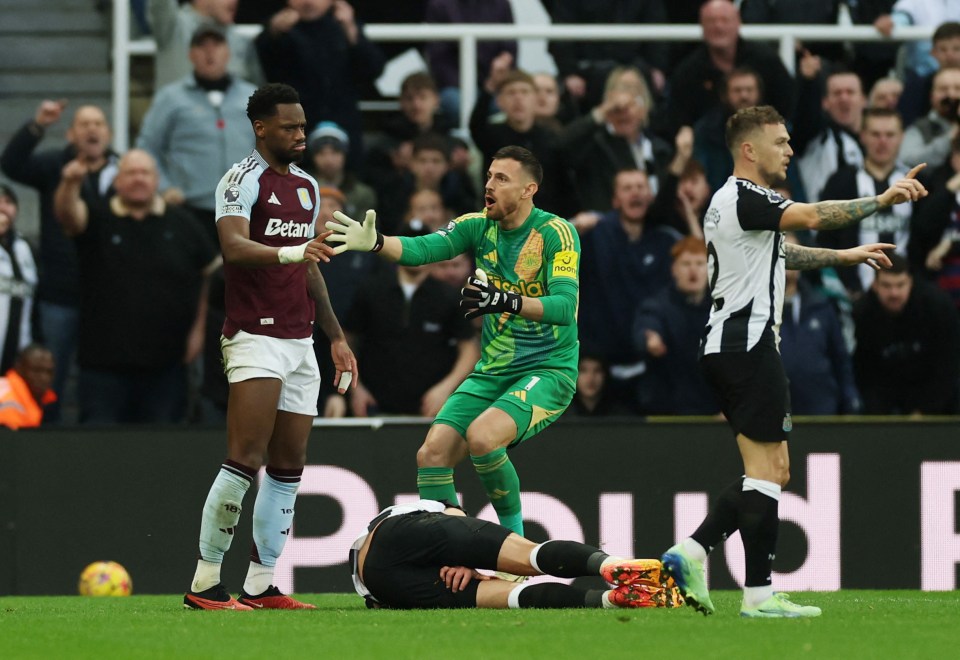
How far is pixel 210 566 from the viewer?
802cm

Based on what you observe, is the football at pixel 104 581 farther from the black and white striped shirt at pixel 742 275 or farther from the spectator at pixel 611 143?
the black and white striped shirt at pixel 742 275

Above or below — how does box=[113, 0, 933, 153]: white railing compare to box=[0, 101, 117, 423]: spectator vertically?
above

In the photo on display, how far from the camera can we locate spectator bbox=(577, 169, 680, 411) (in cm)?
1199

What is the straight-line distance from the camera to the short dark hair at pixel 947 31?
12.8 meters

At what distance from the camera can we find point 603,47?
13586mm

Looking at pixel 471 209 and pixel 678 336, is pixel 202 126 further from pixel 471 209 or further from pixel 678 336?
pixel 678 336

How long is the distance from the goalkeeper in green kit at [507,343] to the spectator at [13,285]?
443 cm

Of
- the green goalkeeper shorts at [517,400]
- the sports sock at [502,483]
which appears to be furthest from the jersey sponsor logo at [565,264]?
the sports sock at [502,483]

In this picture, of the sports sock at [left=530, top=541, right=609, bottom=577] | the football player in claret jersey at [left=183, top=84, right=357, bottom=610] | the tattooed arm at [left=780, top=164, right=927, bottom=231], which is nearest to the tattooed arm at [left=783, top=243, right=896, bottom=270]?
the tattooed arm at [left=780, top=164, right=927, bottom=231]

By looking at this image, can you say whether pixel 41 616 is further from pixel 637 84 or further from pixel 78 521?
pixel 637 84

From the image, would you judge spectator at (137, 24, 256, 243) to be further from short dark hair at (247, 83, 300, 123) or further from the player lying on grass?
the player lying on grass

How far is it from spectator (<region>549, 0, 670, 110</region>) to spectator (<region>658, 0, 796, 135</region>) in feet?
1.74

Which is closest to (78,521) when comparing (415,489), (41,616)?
(415,489)

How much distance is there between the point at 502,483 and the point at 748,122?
90.1 inches
